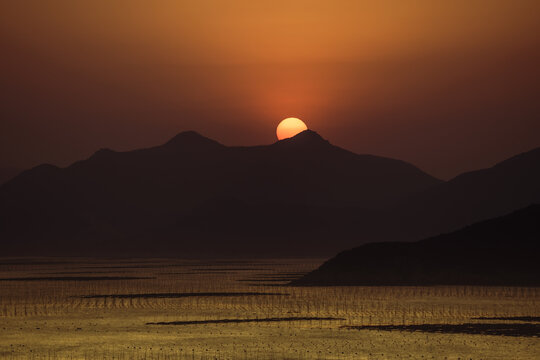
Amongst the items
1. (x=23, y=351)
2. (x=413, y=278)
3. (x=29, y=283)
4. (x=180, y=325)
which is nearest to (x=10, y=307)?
(x=180, y=325)

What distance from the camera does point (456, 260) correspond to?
134 meters

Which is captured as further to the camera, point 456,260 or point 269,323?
point 456,260

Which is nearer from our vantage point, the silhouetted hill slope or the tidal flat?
the tidal flat

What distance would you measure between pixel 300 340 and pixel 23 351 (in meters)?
16.6

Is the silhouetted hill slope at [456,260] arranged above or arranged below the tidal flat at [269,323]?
above

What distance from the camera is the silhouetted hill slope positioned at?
126875 mm

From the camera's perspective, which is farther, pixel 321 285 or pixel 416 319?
pixel 321 285

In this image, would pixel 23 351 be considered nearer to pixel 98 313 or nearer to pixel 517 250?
pixel 98 313

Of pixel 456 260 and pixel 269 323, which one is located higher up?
pixel 456 260

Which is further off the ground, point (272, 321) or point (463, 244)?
point (463, 244)

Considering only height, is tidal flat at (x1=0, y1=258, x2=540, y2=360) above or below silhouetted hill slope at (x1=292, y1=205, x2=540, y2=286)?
below

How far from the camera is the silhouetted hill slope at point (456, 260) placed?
12688 cm

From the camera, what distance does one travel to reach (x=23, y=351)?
178 ft

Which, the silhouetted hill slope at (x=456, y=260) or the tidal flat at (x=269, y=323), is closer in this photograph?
the tidal flat at (x=269, y=323)
